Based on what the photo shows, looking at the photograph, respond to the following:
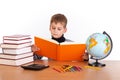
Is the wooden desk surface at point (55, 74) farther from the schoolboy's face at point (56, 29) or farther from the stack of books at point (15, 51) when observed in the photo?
the schoolboy's face at point (56, 29)

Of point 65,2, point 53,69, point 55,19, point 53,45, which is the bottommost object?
point 53,69

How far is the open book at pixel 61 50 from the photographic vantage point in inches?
83.4

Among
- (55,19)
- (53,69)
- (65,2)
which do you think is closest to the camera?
(53,69)

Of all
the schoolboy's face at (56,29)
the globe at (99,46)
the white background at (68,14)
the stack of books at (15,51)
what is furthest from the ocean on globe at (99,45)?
the white background at (68,14)

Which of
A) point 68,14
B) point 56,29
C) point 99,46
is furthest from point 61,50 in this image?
point 68,14

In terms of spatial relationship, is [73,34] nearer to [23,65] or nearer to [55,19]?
[55,19]

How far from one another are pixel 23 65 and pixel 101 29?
1299 mm

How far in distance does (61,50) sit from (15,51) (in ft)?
1.19

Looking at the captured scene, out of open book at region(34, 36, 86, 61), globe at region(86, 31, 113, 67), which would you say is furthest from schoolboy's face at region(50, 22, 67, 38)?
globe at region(86, 31, 113, 67)

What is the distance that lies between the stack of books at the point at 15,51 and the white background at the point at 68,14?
3.24ft

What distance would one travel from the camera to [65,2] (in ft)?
9.84

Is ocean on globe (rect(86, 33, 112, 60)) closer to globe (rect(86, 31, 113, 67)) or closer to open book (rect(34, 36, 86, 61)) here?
globe (rect(86, 31, 113, 67))

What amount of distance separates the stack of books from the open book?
0.18 metres

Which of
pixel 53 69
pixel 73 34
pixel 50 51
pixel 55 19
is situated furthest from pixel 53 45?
pixel 73 34
